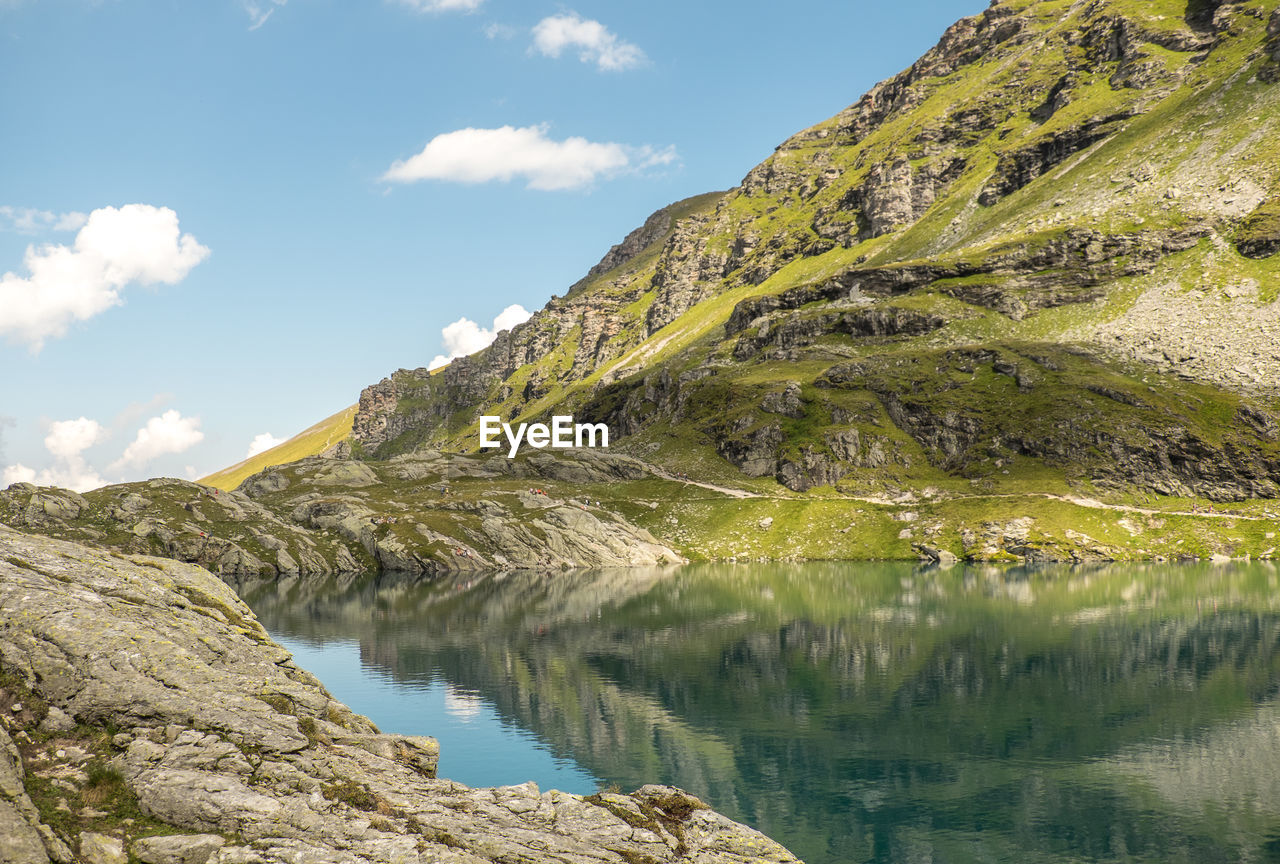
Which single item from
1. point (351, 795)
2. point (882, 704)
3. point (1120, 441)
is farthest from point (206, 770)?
point (1120, 441)

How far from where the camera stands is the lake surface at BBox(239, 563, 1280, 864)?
35125 mm

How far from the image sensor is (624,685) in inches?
2509

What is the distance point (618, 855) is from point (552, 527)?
149 metres

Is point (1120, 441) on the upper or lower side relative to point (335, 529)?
upper

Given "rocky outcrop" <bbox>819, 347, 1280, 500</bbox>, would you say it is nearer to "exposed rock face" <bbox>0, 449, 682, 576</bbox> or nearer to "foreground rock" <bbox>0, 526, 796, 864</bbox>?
"exposed rock face" <bbox>0, 449, 682, 576</bbox>

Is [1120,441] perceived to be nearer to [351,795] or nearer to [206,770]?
[351,795]

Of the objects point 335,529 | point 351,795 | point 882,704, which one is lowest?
point 882,704

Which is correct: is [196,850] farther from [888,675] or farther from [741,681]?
[888,675]

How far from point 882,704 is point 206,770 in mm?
46346

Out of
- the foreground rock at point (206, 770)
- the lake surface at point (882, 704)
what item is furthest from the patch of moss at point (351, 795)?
the lake surface at point (882, 704)

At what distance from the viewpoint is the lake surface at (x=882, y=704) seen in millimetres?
35125

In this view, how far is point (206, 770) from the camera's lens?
22.4m

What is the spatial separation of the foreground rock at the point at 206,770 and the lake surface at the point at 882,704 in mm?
11860

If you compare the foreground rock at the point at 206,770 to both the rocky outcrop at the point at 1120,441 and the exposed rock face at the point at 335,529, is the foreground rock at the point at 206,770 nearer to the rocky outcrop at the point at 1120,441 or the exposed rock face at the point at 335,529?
the exposed rock face at the point at 335,529
